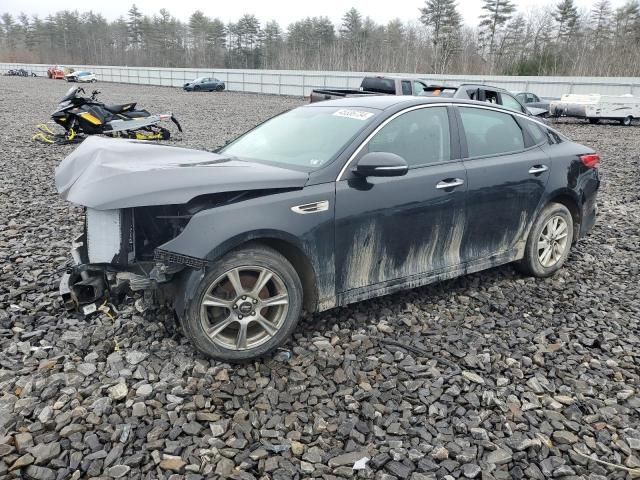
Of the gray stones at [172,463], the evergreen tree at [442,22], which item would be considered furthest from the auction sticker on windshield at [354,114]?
the evergreen tree at [442,22]

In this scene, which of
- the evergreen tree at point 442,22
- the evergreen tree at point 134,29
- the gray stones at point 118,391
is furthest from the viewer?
the evergreen tree at point 134,29

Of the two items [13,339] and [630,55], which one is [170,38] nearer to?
[630,55]

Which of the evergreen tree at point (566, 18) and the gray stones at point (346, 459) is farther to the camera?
the evergreen tree at point (566, 18)

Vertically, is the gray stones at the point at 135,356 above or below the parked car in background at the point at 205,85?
below

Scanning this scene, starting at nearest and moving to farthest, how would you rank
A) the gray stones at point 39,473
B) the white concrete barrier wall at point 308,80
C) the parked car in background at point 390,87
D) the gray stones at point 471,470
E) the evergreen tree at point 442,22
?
the gray stones at point 39,473 < the gray stones at point 471,470 < the parked car in background at point 390,87 < the white concrete barrier wall at point 308,80 < the evergreen tree at point 442,22

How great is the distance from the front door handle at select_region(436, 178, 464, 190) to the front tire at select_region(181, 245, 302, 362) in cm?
134

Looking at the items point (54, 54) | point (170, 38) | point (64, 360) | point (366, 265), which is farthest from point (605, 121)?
point (54, 54)

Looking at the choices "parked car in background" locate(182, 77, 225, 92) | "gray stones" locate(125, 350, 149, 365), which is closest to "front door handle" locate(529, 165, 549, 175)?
"gray stones" locate(125, 350, 149, 365)

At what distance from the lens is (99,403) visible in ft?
9.21

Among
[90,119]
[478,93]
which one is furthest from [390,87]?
[90,119]

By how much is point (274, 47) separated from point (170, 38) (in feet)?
71.4

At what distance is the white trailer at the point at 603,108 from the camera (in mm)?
21922

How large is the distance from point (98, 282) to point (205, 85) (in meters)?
41.9

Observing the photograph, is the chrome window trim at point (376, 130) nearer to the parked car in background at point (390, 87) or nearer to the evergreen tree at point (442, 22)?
the parked car in background at point (390, 87)
